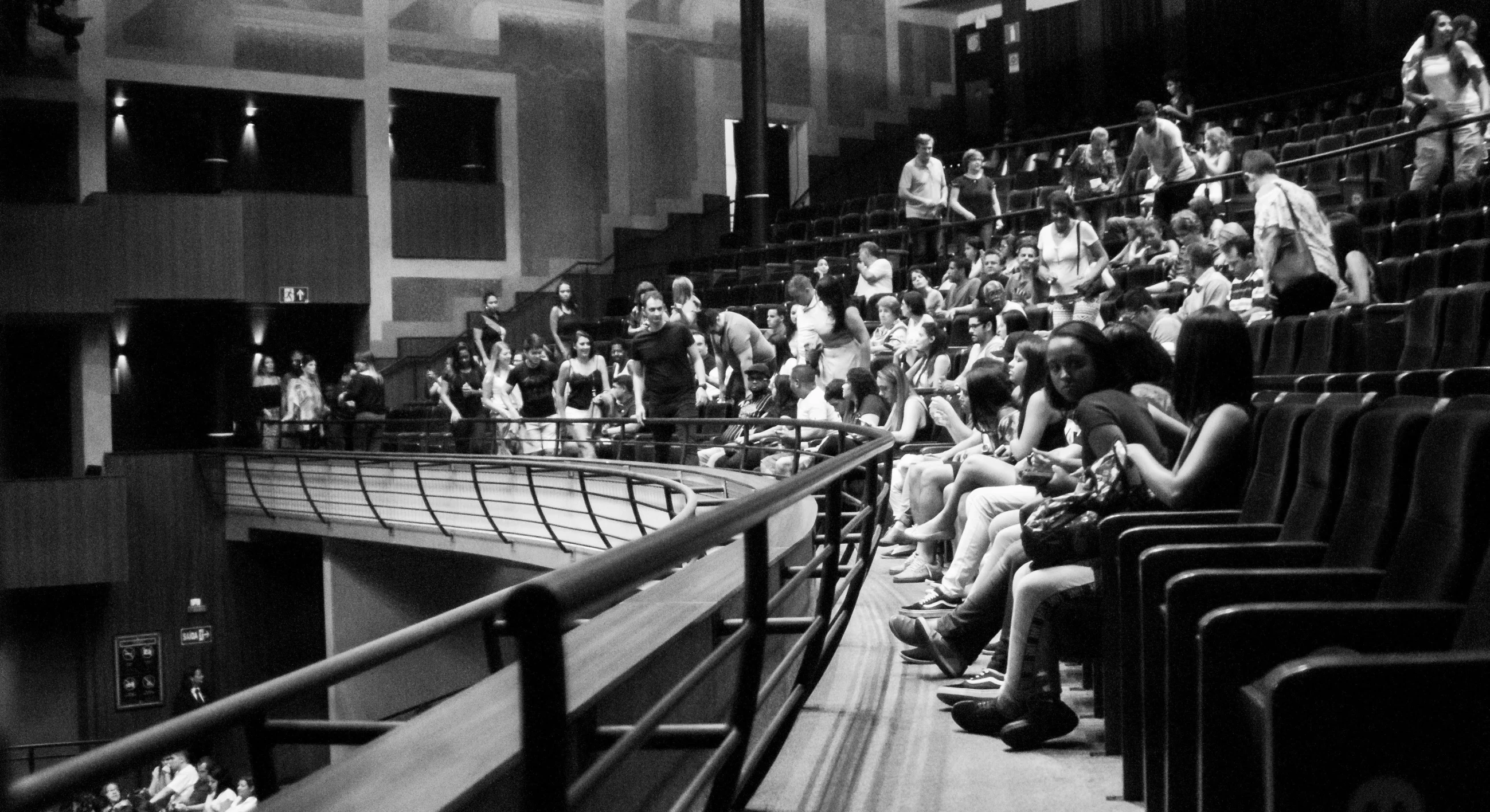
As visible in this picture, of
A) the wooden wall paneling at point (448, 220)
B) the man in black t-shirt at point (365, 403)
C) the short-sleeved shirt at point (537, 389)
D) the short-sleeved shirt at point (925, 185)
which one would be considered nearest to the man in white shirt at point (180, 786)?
the short-sleeved shirt at point (537, 389)

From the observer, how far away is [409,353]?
1634 cm

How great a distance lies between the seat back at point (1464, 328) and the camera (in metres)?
3.85

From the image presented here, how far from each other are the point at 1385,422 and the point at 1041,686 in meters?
1.09

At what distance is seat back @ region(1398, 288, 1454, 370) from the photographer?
4082 millimetres

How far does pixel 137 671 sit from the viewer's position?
1445 cm

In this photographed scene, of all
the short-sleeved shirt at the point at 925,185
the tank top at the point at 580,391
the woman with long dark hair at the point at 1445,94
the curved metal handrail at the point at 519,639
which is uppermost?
the short-sleeved shirt at the point at 925,185

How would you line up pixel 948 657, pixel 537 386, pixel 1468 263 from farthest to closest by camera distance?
pixel 537 386 → pixel 1468 263 → pixel 948 657

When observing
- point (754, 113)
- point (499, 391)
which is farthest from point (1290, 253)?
point (754, 113)

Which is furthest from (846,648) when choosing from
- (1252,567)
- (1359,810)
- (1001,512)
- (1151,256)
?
(1151,256)

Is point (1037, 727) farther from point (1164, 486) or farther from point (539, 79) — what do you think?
point (539, 79)

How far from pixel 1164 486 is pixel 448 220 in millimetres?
14958

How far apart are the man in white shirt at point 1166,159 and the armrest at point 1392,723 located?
749 centimetres

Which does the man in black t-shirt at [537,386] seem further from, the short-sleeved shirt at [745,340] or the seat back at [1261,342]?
the seat back at [1261,342]

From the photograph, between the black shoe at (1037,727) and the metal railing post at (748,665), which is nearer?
the metal railing post at (748,665)
